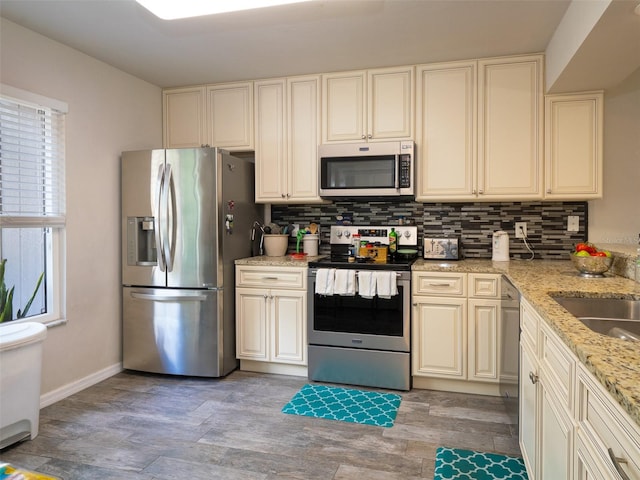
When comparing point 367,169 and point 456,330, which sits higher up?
point 367,169

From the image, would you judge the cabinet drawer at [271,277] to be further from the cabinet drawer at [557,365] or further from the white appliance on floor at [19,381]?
the cabinet drawer at [557,365]

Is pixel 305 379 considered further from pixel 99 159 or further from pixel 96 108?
pixel 96 108

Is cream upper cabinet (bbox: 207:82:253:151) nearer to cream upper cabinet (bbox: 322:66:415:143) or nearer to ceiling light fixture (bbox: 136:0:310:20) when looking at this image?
cream upper cabinet (bbox: 322:66:415:143)

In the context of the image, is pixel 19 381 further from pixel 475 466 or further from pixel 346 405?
pixel 475 466

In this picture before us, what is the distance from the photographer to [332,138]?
346 cm

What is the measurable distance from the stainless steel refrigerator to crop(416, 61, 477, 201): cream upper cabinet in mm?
1443

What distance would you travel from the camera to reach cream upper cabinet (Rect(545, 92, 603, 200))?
299 cm

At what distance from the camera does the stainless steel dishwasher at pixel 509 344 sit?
7.34ft

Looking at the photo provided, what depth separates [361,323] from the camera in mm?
3098

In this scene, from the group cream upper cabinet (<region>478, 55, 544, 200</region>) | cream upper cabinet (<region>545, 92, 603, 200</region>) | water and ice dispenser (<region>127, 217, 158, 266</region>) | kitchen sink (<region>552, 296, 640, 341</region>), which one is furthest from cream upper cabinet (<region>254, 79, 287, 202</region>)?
kitchen sink (<region>552, 296, 640, 341</region>)

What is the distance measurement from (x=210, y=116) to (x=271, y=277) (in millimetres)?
1479

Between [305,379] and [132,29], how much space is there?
8.48 ft

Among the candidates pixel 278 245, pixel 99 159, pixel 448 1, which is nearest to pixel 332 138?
pixel 278 245

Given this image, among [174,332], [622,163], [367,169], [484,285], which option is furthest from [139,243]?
[622,163]
